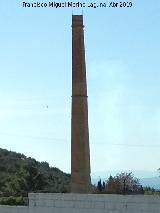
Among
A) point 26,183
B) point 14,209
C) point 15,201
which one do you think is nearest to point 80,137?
point 15,201

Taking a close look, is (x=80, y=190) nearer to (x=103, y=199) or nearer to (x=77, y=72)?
(x=77, y=72)

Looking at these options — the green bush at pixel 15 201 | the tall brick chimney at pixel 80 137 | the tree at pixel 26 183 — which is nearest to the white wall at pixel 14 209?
the green bush at pixel 15 201

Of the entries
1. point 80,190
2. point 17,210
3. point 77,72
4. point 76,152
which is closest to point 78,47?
point 77,72

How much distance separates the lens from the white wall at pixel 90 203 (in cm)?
1634

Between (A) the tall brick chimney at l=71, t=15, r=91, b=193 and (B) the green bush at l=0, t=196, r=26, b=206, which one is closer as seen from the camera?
(B) the green bush at l=0, t=196, r=26, b=206

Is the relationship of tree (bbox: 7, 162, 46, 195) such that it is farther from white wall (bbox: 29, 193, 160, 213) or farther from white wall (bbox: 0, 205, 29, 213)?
white wall (bbox: 29, 193, 160, 213)

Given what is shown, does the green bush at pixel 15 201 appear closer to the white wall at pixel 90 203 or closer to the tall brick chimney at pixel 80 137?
the white wall at pixel 90 203

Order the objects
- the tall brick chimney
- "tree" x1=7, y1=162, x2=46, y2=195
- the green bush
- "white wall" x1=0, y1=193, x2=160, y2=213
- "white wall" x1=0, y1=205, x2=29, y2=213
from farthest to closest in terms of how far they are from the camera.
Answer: "tree" x1=7, y1=162, x2=46, y2=195 < the tall brick chimney < the green bush < "white wall" x1=0, y1=205, x2=29, y2=213 < "white wall" x1=0, y1=193, x2=160, y2=213

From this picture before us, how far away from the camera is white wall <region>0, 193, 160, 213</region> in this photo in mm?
16344

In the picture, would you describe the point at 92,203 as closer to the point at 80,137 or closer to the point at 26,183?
the point at 80,137

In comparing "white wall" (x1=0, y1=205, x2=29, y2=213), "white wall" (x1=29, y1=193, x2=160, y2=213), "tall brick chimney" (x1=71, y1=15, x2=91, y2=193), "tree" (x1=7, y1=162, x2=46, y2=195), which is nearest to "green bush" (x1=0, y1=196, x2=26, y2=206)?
"white wall" (x1=0, y1=205, x2=29, y2=213)

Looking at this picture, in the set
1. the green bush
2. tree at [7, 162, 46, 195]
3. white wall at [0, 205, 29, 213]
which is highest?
tree at [7, 162, 46, 195]

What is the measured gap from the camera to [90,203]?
17.8m

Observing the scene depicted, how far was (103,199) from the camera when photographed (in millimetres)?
17422
